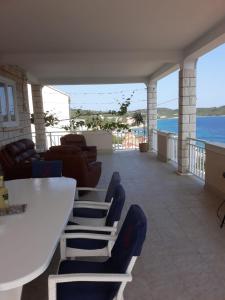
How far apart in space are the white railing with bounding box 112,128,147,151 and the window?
4296 millimetres

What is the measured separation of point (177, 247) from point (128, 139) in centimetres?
730

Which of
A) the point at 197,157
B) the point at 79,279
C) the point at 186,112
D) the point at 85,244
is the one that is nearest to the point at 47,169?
the point at 85,244

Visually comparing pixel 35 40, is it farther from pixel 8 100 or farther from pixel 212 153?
pixel 212 153

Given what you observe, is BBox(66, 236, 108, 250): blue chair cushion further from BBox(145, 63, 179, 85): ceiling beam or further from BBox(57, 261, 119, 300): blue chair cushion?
BBox(145, 63, 179, 85): ceiling beam

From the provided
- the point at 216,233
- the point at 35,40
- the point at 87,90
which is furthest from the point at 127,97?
the point at 216,233

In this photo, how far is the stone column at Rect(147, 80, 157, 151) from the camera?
901 cm

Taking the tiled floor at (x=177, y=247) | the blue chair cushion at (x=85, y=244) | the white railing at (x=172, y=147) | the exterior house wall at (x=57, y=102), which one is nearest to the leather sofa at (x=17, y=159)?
the tiled floor at (x=177, y=247)

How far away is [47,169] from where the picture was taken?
10.5 feet

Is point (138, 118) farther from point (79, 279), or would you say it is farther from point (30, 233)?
point (79, 279)

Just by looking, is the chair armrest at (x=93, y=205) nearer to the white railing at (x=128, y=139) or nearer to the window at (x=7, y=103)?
the window at (x=7, y=103)

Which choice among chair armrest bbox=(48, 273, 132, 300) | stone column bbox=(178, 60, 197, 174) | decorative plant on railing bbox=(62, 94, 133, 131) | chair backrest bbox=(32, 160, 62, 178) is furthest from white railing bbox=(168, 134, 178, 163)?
chair armrest bbox=(48, 273, 132, 300)

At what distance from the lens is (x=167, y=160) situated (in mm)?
7160

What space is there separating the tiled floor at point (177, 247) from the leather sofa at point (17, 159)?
5.59ft

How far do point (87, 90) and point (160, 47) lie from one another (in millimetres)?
5975
